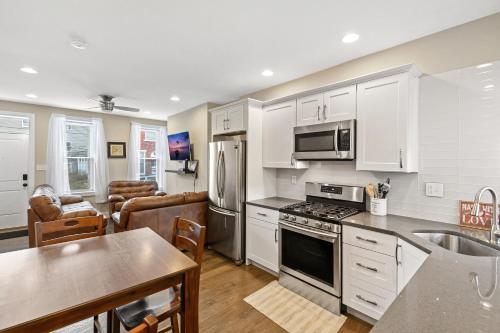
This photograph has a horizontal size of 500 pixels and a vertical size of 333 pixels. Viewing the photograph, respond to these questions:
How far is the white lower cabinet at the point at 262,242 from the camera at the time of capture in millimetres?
2885

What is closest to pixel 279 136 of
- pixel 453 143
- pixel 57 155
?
pixel 453 143

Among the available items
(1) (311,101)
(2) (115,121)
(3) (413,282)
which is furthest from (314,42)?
(2) (115,121)

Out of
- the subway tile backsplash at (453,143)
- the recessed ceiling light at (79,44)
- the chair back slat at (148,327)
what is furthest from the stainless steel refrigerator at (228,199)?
the chair back slat at (148,327)

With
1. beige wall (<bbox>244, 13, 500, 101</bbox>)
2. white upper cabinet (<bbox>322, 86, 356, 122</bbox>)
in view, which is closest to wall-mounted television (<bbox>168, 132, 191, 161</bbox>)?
white upper cabinet (<bbox>322, 86, 356, 122</bbox>)

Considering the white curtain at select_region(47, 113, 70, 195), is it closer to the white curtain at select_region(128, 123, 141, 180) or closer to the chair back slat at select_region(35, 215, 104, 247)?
the white curtain at select_region(128, 123, 141, 180)

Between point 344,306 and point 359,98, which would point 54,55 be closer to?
point 359,98

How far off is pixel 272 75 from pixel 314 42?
3.16 ft

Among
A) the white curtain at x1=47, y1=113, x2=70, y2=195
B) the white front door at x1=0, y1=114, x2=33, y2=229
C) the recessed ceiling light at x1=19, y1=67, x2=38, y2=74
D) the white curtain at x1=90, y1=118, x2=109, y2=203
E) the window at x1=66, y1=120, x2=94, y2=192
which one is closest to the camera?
the recessed ceiling light at x1=19, y1=67, x2=38, y2=74

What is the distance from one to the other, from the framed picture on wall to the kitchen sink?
21.4 ft

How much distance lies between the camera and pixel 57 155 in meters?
5.20

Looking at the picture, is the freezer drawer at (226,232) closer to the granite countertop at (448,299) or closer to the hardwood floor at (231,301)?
the hardwood floor at (231,301)

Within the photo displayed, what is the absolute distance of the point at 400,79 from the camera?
212 centimetres

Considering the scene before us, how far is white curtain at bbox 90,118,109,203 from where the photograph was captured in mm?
5727

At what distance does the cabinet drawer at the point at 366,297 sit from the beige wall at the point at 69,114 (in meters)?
6.02
